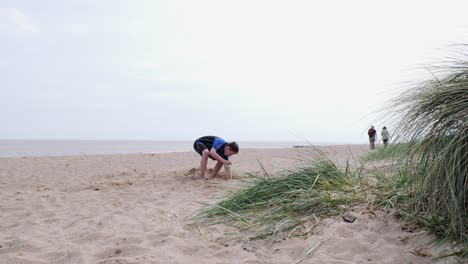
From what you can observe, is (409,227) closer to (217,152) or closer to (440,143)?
(440,143)

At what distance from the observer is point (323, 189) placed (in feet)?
11.5

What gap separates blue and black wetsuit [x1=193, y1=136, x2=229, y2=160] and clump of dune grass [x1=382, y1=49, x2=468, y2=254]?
394 cm

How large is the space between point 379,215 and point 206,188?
9.97ft

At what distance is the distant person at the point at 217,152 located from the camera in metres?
6.29

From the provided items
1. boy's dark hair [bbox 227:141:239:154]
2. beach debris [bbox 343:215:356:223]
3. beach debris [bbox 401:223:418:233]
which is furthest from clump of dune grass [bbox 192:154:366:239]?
boy's dark hair [bbox 227:141:239:154]

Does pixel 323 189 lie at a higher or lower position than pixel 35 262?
higher

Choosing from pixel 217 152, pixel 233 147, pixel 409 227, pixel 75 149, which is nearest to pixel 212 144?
pixel 217 152

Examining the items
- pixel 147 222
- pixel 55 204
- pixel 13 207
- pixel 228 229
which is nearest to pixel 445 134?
pixel 228 229

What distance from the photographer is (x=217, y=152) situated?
646cm

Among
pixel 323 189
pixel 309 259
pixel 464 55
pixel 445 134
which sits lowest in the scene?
pixel 309 259

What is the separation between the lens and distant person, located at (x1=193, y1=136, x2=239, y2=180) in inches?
248

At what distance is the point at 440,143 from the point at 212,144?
4.66 m

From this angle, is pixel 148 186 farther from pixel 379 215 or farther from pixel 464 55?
pixel 464 55

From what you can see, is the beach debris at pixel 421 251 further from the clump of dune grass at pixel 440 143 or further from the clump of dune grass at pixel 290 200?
the clump of dune grass at pixel 290 200
